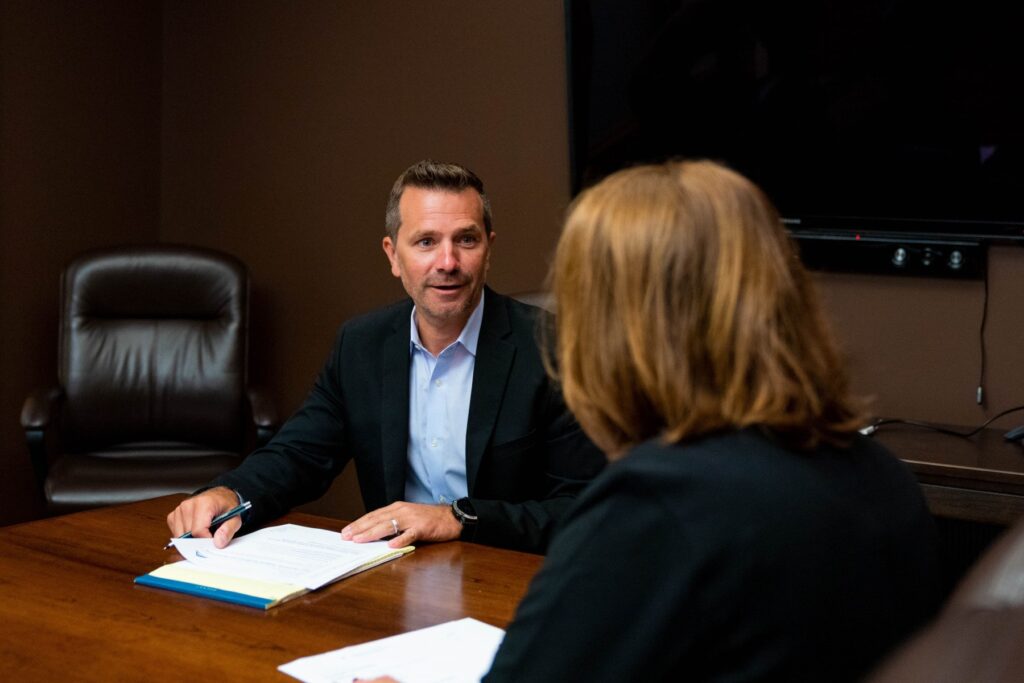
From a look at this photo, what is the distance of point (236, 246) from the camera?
450cm

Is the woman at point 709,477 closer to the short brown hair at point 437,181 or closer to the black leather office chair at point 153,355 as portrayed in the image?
the short brown hair at point 437,181

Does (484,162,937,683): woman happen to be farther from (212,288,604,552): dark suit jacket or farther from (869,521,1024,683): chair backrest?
(212,288,604,552): dark suit jacket

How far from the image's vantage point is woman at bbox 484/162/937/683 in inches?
36.8

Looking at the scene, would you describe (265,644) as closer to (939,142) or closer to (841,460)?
(841,460)

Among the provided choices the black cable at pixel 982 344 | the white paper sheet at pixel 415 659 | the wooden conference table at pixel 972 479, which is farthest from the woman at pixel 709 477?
the black cable at pixel 982 344

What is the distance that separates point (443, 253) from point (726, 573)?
1.56 metres

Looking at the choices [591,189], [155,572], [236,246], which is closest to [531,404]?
[155,572]

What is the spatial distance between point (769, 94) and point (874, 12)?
0.37 meters

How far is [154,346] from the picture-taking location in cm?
392

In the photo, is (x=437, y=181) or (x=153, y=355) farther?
(x=153, y=355)

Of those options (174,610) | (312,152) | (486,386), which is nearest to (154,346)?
(312,152)

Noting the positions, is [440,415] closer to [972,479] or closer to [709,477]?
[972,479]

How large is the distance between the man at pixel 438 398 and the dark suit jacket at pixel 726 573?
1.14 metres

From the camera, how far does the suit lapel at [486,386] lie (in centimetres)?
227
